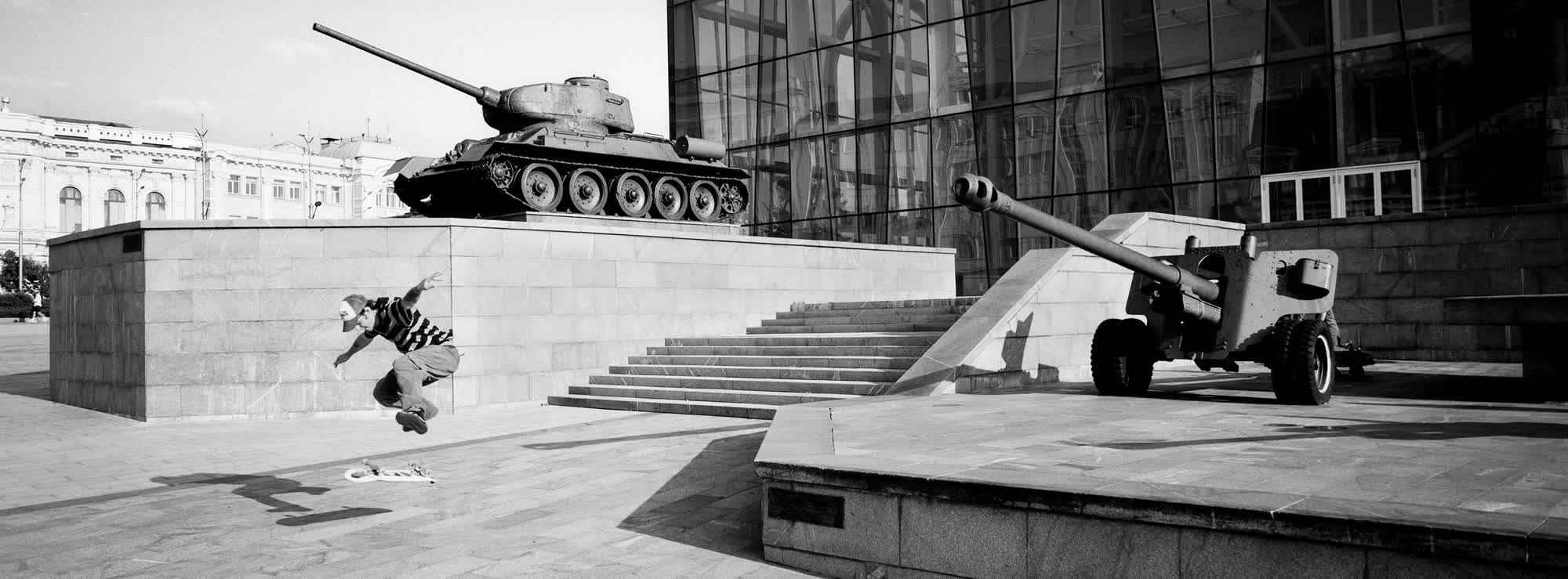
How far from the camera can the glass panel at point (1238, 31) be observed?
966 inches

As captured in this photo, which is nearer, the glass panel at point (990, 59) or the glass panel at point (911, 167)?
the glass panel at point (990, 59)

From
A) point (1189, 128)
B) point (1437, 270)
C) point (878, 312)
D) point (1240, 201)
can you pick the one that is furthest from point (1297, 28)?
point (878, 312)

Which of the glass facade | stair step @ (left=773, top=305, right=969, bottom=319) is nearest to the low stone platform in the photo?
stair step @ (left=773, top=305, right=969, bottom=319)

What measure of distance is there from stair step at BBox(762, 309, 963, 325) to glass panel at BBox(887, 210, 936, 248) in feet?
36.8

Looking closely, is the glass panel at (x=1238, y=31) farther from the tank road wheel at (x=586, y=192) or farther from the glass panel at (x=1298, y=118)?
the tank road wheel at (x=586, y=192)

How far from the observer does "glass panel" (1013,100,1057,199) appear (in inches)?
1077

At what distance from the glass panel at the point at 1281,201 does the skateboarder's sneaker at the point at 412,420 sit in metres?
20.8

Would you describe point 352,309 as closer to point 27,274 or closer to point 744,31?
point 744,31

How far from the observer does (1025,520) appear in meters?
5.41

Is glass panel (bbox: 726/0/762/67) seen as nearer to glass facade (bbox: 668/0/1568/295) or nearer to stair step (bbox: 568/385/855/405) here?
glass facade (bbox: 668/0/1568/295)

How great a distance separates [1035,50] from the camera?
27734mm

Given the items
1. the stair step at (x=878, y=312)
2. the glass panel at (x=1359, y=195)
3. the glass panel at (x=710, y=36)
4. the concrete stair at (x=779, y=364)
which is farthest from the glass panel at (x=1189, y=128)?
the glass panel at (x=710, y=36)

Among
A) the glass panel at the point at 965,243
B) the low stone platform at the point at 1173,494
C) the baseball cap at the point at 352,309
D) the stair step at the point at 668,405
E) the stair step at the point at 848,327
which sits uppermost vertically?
the glass panel at the point at 965,243

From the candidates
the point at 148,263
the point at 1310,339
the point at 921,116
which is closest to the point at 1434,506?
the point at 1310,339
